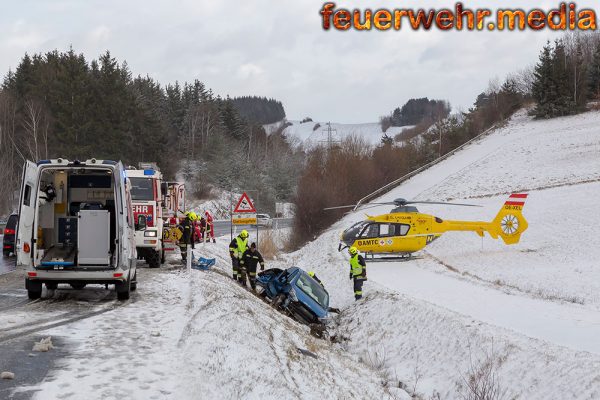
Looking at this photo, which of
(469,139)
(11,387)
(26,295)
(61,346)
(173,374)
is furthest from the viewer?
(469,139)

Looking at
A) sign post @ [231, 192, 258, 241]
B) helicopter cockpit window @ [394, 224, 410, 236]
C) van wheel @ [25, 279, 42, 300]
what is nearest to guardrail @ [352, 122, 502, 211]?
helicopter cockpit window @ [394, 224, 410, 236]

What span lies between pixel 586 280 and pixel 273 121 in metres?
171

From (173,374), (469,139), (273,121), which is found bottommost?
(173,374)

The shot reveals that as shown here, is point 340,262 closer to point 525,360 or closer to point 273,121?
point 525,360

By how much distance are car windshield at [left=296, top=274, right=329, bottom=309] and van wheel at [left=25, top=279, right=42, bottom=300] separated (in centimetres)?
695

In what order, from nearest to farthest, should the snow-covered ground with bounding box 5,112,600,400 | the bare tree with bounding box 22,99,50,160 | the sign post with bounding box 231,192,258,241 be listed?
the snow-covered ground with bounding box 5,112,600,400, the sign post with bounding box 231,192,258,241, the bare tree with bounding box 22,99,50,160

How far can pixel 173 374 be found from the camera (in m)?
6.82

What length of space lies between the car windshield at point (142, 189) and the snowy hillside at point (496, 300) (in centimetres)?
702

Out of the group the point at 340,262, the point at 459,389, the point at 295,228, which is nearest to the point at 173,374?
the point at 459,389

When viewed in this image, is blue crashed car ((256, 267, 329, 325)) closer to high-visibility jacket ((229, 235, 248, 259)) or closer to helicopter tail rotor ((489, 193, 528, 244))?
high-visibility jacket ((229, 235, 248, 259))

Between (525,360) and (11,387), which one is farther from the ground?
(11,387)

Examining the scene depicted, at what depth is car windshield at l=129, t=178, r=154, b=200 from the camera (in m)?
17.8

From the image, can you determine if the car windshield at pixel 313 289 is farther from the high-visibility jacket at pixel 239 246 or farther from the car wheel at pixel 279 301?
the high-visibility jacket at pixel 239 246

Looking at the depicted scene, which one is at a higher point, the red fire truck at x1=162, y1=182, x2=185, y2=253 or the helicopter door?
the red fire truck at x1=162, y1=182, x2=185, y2=253
